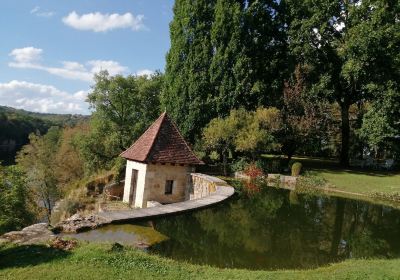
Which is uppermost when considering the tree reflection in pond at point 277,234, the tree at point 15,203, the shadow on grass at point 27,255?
the shadow on grass at point 27,255

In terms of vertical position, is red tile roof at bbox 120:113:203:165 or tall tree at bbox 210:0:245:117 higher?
tall tree at bbox 210:0:245:117

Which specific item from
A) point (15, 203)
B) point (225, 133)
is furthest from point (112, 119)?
point (15, 203)

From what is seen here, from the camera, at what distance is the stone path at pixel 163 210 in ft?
39.4

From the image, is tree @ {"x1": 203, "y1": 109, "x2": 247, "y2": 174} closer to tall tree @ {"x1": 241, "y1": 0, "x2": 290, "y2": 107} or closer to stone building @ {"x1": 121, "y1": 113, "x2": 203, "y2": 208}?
tall tree @ {"x1": 241, "y1": 0, "x2": 290, "y2": 107}

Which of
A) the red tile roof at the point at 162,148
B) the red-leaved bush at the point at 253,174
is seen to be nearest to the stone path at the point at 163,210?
the red tile roof at the point at 162,148

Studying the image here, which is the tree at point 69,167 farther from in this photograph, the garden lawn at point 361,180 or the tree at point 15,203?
the garden lawn at point 361,180

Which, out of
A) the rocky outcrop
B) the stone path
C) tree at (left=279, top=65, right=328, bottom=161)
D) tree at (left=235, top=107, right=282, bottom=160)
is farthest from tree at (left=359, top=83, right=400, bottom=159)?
the rocky outcrop

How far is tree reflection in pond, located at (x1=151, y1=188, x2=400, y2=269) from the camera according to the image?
1019 centimetres

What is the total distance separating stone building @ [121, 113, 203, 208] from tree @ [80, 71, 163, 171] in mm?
13796

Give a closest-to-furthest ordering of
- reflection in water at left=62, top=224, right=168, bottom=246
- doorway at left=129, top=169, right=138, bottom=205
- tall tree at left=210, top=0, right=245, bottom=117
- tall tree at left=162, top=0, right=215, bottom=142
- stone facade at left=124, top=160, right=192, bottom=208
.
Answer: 1. reflection in water at left=62, top=224, right=168, bottom=246
2. stone facade at left=124, top=160, right=192, bottom=208
3. doorway at left=129, top=169, right=138, bottom=205
4. tall tree at left=210, top=0, right=245, bottom=117
5. tall tree at left=162, top=0, right=215, bottom=142

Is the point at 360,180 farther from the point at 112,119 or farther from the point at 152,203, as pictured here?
the point at 112,119

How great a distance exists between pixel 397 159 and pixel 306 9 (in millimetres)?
15533

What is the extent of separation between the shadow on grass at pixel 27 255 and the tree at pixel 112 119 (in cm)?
2486

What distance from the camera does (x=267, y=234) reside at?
12859mm
